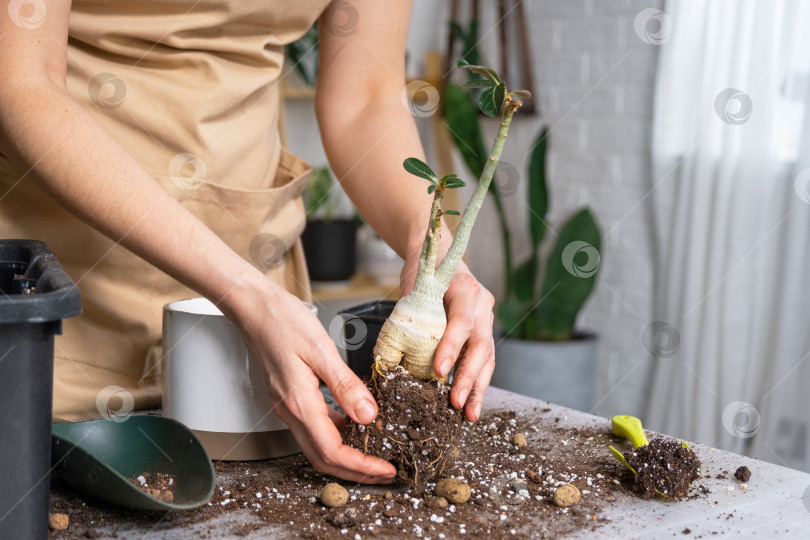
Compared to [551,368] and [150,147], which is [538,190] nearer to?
[551,368]

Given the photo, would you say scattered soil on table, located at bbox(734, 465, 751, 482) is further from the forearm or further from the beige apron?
the beige apron

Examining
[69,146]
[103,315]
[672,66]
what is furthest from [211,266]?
[672,66]

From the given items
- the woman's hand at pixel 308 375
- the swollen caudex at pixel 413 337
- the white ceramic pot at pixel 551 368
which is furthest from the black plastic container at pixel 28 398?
the white ceramic pot at pixel 551 368

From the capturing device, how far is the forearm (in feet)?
2.51

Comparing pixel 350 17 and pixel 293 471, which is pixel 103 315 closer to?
pixel 293 471

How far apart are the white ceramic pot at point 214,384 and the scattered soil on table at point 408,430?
11 centimetres

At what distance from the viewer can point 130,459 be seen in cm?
78

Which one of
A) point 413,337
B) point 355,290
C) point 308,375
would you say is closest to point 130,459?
point 308,375

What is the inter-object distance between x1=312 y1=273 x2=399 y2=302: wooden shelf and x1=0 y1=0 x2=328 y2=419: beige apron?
4.95 ft

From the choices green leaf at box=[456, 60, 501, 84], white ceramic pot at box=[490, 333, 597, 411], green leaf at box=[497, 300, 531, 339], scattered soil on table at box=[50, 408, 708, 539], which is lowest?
white ceramic pot at box=[490, 333, 597, 411]

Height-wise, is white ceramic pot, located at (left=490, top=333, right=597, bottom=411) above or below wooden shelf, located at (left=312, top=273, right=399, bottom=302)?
below

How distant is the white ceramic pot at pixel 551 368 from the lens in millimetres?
2506

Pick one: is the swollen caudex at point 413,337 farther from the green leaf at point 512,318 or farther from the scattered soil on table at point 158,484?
the green leaf at point 512,318

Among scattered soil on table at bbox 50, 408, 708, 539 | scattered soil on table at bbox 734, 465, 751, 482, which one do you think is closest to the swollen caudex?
scattered soil on table at bbox 50, 408, 708, 539
